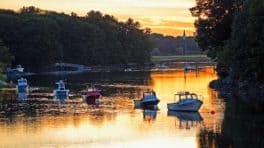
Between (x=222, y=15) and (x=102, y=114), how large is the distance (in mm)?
44634

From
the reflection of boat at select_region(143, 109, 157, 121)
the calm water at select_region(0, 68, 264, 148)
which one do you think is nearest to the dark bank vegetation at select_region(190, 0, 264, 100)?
the calm water at select_region(0, 68, 264, 148)

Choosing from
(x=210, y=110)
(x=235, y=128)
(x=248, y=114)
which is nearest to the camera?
(x=235, y=128)

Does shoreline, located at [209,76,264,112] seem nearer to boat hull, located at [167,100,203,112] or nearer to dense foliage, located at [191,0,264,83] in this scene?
dense foliage, located at [191,0,264,83]

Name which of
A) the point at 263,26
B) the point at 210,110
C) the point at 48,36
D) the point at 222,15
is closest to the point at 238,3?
the point at 222,15

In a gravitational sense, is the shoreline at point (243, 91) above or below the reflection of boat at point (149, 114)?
above

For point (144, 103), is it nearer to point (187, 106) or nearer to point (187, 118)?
point (187, 106)

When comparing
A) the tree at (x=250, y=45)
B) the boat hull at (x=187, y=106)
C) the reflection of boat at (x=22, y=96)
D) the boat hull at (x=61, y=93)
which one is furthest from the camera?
the boat hull at (x=61, y=93)

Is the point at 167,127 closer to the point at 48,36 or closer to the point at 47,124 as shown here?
the point at 47,124

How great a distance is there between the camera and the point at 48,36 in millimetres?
175750

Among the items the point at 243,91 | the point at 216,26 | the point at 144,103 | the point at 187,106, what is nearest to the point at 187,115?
the point at 187,106

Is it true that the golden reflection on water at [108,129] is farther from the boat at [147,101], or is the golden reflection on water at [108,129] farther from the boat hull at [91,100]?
the boat hull at [91,100]

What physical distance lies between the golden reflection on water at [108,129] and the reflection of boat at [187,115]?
0.62 metres

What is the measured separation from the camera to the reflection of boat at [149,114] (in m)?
64.9

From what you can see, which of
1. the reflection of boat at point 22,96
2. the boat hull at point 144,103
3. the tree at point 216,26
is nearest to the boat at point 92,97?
the boat hull at point 144,103
